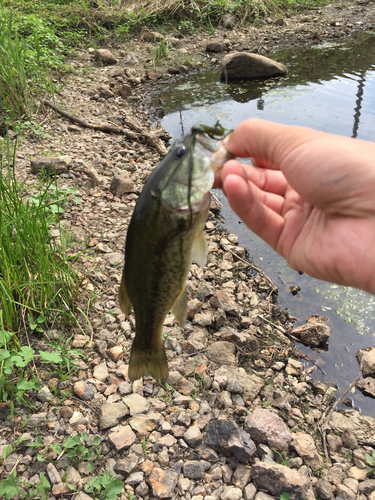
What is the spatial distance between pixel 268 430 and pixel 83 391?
1406mm

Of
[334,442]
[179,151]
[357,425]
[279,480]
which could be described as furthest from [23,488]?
[357,425]

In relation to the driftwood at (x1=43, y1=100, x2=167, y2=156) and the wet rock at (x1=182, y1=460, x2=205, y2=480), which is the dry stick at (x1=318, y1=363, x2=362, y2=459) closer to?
the wet rock at (x1=182, y1=460, x2=205, y2=480)

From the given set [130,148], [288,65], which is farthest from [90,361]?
[288,65]

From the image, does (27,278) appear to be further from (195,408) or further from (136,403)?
(195,408)

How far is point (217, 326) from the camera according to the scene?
12.8ft

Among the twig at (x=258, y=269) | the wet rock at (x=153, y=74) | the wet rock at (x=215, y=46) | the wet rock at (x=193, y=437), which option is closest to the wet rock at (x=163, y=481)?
the wet rock at (x=193, y=437)

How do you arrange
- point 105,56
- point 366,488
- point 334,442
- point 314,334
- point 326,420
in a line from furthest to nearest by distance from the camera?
point 105,56
point 314,334
point 326,420
point 334,442
point 366,488

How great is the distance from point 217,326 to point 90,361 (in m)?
1.29

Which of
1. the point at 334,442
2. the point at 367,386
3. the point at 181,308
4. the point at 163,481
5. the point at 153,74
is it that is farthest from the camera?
the point at 153,74

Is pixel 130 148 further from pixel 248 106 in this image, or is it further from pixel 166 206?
pixel 166 206

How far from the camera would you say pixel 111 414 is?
286 centimetres

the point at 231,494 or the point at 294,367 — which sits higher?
the point at 231,494

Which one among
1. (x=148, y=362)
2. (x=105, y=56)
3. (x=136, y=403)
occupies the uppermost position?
(x=105, y=56)

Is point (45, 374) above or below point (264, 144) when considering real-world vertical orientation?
below
